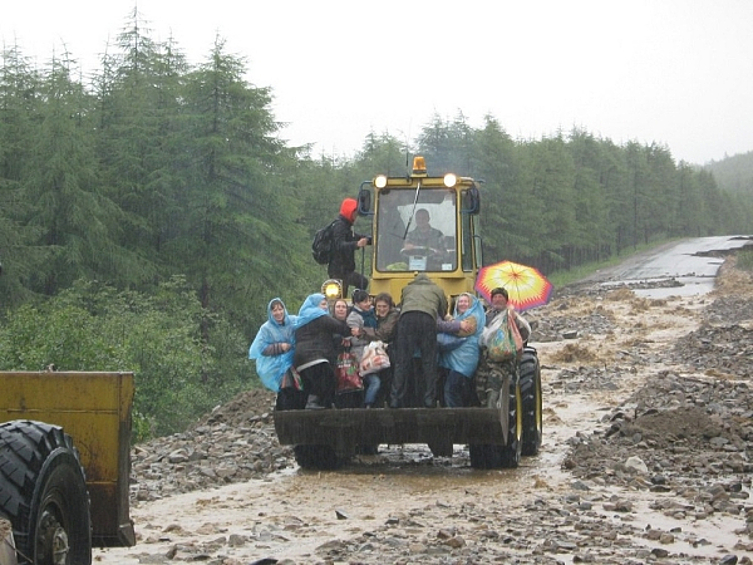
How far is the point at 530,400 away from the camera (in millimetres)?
13742

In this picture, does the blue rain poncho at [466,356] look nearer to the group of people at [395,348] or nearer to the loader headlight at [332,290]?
the group of people at [395,348]

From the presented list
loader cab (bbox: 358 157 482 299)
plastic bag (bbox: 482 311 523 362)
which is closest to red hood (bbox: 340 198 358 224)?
loader cab (bbox: 358 157 482 299)

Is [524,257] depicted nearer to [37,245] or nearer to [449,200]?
[37,245]

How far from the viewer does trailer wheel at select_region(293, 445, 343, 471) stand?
43.4 ft

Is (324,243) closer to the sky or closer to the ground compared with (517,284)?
closer to the sky

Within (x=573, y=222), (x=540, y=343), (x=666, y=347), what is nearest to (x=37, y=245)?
(x=540, y=343)

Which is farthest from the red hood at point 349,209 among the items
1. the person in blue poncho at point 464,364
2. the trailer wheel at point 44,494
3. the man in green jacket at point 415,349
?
the trailer wheel at point 44,494

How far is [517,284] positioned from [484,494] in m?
3.29

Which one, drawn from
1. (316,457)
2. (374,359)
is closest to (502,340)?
(374,359)

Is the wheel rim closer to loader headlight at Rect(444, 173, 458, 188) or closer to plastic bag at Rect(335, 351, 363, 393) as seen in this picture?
plastic bag at Rect(335, 351, 363, 393)

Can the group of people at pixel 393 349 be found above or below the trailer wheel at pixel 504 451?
above

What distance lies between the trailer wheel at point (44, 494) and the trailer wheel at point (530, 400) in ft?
27.5

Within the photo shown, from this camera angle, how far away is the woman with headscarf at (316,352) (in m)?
12.6

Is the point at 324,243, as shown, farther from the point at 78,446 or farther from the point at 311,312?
the point at 78,446
